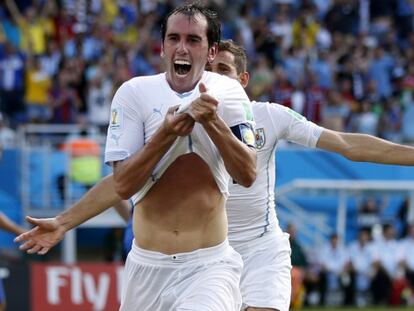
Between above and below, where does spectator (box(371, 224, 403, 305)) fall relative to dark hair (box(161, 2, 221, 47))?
below

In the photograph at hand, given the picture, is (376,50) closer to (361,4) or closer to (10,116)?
(361,4)

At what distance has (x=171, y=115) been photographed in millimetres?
6109

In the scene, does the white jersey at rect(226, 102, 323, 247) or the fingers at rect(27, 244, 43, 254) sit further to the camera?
the white jersey at rect(226, 102, 323, 247)

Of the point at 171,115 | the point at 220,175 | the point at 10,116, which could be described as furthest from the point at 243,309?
the point at 10,116

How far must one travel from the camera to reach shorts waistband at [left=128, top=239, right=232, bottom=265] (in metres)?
6.67

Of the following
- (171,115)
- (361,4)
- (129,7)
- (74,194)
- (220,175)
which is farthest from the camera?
(361,4)

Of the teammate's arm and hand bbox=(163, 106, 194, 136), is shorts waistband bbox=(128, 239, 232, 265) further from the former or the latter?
hand bbox=(163, 106, 194, 136)

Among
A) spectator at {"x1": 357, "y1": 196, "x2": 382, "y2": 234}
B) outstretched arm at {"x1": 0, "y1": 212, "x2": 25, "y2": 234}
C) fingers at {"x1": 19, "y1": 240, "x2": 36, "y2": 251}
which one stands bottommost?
spectator at {"x1": 357, "y1": 196, "x2": 382, "y2": 234}

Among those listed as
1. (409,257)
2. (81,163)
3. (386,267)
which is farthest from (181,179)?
(409,257)

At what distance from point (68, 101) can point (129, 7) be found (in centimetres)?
375

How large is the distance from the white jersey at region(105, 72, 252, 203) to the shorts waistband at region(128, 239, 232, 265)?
0.38m

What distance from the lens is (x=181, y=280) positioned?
263 inches

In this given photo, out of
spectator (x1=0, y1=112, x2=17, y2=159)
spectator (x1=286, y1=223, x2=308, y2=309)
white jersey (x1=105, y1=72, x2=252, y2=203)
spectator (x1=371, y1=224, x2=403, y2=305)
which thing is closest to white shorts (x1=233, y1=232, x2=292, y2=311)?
white jersey (x1=105, y1=72, x2=252, y2=203)

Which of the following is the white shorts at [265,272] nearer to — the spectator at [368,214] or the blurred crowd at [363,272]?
the blurred crowd at [363,272]
